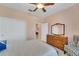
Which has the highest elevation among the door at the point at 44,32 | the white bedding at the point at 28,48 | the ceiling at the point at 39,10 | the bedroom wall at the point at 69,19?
the ceiling at the point at 39,10

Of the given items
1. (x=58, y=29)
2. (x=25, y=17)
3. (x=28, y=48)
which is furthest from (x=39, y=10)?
(x=28, y=48)

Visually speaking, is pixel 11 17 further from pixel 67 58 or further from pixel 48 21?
pixel 67 58

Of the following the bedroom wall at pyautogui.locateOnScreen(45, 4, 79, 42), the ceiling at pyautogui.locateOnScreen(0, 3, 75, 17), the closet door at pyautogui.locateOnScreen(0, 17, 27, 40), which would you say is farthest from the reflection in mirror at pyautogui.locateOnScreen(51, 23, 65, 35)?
the closet door at pyautogui.locateOnScreen(0, 17, 27, 40)

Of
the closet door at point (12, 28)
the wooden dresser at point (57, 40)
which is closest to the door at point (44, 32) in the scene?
the wooden dresser at point (57, 40)

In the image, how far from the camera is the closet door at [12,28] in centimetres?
157

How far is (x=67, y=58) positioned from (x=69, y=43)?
20 centimetres

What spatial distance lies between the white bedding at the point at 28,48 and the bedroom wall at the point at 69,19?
11.2 inches

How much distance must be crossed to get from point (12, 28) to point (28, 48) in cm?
34

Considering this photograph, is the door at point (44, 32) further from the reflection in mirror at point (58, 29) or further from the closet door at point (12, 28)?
the closet door at point (12, 28)

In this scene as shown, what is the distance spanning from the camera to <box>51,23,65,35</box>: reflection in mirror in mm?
1654

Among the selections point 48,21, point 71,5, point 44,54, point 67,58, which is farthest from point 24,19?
point 67,58

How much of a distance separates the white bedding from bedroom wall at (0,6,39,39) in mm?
107

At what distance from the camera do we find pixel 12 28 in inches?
63.2

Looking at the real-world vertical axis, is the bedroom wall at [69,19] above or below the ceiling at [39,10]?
below
